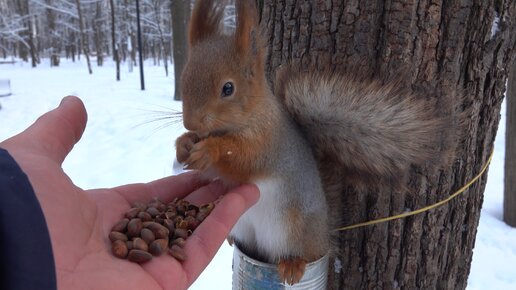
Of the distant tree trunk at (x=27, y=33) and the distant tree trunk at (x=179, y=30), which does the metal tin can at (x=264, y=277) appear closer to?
the distant tree trunk at (x=179, y=30)

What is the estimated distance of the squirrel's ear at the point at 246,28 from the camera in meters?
0.80

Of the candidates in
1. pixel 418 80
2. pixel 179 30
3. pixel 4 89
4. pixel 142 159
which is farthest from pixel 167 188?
pixel 4 89

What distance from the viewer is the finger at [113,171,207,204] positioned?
1079 mm

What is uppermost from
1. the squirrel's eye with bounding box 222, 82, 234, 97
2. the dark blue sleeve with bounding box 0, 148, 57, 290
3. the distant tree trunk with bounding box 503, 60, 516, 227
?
the squirrel's eye with bounding box 222, 82, 234, 97

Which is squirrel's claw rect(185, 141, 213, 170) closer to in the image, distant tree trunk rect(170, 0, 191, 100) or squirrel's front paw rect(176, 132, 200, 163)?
squirrel's front paw rect(176, 132, 200, 163)

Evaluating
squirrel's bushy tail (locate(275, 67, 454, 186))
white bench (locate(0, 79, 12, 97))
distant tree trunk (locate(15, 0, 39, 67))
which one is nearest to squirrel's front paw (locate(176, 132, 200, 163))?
squirrel's bushy tail (locate(275, 67, 454, 186))

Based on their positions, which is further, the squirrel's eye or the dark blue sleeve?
the squirrel's eye

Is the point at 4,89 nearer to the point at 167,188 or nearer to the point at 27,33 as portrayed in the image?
the point at 167,188

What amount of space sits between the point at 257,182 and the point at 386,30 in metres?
0.42

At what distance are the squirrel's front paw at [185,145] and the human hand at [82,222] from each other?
0.12 m

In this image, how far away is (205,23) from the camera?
0.95 m

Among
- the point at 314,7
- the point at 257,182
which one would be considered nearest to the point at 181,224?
the point at 257,182

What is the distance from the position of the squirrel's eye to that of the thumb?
12.2 inches

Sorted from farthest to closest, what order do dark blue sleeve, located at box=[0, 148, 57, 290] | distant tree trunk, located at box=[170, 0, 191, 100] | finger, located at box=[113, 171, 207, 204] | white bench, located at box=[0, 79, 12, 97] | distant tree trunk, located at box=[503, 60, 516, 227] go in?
white bench, located at box=[0, 79, 12, 97] < distant tree trunk, located at box=[170, 0, 191, 100] < distant tree trunk, located at box=[503, 60, 516, 227] < finger, located at box=[113, 171, 207, 204] < dark blue sleeve, located at box=[0, 148, 57, 290]
